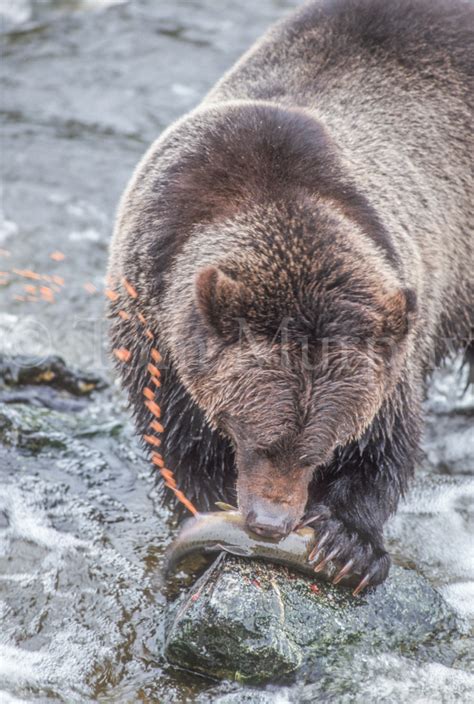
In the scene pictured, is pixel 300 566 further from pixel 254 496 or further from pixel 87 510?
pixel 87 510

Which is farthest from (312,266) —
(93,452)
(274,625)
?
(93,452)

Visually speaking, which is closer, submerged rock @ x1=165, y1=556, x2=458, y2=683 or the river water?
submerged rock @ x1=165, y1=556, x2=458, y2=683

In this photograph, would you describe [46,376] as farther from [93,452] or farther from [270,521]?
[270,521]

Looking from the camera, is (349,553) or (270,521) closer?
(270,521)

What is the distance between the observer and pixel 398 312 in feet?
19.6

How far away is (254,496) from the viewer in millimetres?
5789

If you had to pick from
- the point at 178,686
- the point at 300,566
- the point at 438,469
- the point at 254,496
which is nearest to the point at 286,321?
the point at 254,496

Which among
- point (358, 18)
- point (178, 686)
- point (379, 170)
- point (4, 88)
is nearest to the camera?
point (178, 686)

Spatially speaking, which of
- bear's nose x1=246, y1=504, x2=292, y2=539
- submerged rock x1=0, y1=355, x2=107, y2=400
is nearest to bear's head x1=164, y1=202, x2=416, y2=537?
bear's nose x1=246, y1=504, x2=292, y2=539

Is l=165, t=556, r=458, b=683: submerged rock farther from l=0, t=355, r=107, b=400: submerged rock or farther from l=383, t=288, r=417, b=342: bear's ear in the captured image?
l=0, t=355, r=107, b=400: submerged rock

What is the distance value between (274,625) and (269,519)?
79 centimetres

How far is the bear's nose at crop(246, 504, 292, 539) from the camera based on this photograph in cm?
571

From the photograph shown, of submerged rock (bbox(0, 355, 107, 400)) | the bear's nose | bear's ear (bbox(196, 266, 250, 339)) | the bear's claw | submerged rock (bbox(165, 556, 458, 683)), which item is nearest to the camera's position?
the bear's nose

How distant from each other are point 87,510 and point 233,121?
3.07m
